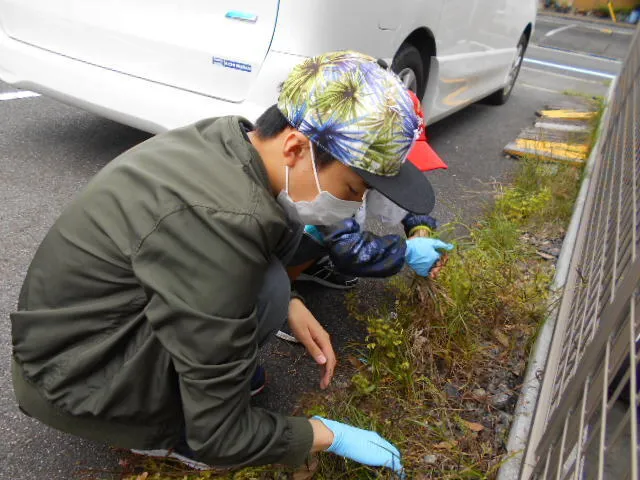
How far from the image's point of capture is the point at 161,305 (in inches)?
43.6

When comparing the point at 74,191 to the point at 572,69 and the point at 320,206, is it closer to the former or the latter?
the point at 320,206

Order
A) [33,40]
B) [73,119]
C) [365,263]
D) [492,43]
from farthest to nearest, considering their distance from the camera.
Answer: [492,43], [73,119], [33,40], [365,263]

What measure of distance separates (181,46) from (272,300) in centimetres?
141

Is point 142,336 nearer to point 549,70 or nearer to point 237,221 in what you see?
point 237,221

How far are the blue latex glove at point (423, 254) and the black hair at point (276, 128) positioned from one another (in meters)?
0.88

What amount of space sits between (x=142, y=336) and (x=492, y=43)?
3901mm

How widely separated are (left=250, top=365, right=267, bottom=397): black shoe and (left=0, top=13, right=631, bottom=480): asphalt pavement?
0.04m

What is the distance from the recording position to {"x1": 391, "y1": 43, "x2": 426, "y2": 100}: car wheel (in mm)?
2990

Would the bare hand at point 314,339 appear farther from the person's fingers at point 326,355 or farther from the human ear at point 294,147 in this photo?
the human ear at point 294,147

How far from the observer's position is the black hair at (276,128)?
1283 mm

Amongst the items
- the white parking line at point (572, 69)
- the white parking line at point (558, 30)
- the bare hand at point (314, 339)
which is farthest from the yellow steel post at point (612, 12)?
the bare hand at point (314, 339)

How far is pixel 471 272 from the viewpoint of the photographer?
7.36 ft

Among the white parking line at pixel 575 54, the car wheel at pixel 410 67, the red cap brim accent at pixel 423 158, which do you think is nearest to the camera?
the red cap brim accent at pixel 423 158

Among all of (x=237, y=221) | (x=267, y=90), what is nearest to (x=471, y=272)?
(x=267, y=90)
